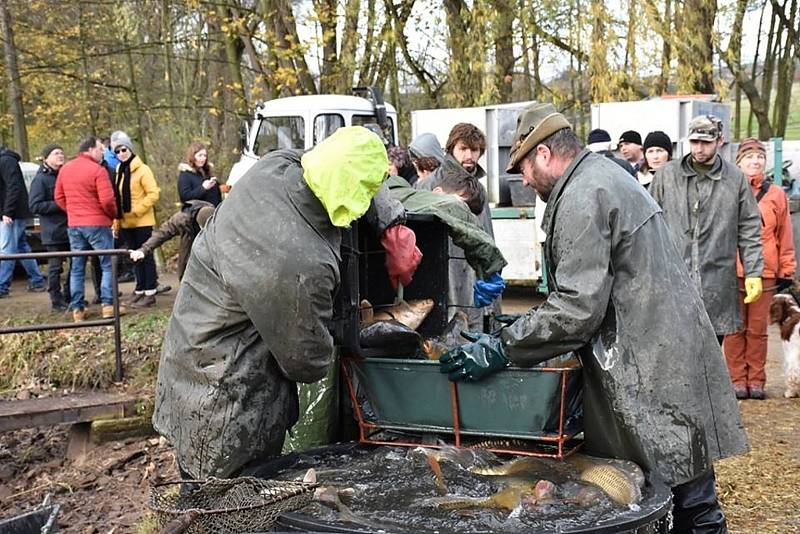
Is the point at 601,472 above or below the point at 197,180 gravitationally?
below

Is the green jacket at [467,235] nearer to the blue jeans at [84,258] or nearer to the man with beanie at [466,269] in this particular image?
the man with beanie at [466,269]

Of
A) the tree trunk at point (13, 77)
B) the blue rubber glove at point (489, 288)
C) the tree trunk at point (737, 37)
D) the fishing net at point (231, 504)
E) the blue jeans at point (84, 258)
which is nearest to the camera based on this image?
the fishing net at point (231, 504)

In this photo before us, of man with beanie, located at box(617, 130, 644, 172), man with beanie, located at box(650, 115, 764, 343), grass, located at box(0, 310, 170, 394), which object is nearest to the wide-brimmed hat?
man with beanie, located at box(650, 115, 764, 343)

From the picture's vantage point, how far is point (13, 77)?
17.2 metres

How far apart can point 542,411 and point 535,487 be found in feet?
0.93

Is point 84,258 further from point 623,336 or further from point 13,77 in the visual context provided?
point 13,77

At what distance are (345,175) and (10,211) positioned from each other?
29.3 feet

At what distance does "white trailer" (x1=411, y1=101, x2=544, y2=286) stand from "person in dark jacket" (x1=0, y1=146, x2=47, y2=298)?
497cm

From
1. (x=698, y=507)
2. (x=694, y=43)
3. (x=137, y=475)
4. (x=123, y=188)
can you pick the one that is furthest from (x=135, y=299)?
(x=694, y=43)

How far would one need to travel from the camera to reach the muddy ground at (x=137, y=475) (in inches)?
189

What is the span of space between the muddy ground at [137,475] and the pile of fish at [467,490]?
6.02 feet

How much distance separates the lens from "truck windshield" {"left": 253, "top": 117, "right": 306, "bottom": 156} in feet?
42.0

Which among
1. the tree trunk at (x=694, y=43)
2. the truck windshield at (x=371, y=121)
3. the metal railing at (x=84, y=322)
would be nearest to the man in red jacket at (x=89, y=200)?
the metal railing at (x=84, y=322)

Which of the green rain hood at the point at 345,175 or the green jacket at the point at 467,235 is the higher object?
the green rain hood at the point at 345,175
